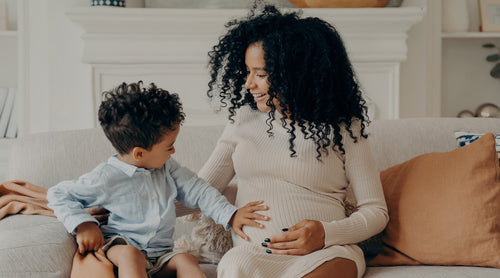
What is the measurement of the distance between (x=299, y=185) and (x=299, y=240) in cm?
20

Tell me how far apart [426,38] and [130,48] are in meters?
1.57

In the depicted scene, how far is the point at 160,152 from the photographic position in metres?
1.38

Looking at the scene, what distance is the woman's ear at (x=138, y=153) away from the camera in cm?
137

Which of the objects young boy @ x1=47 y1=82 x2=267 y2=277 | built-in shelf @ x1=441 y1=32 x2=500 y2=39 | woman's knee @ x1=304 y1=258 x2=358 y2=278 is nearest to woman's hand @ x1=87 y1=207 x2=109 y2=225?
young boy @ x1=47 y1=82 x2=267 y2=277

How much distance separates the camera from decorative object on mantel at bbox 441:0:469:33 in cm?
286

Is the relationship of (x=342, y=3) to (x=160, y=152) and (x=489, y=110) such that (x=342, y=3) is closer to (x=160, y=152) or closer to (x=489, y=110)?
(x=489, y=110)

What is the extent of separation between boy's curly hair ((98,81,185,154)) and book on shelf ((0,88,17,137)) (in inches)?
63.2

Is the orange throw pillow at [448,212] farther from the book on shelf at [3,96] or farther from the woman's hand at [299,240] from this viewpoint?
the book on shelf at [3,96]

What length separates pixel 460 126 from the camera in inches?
73.3

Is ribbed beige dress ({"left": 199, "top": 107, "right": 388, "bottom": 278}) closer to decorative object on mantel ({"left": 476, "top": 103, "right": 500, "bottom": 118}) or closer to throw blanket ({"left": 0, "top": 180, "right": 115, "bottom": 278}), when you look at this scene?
throw blanket ({"left": 0, "top": 180, "right": 115, "bottom": 278})

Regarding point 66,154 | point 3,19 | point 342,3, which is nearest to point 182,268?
point 66,154

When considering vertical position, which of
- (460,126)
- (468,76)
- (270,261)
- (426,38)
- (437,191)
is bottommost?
(270,261)

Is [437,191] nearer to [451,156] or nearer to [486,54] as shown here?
[451,156]

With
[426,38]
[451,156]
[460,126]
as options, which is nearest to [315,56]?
[451,156]
